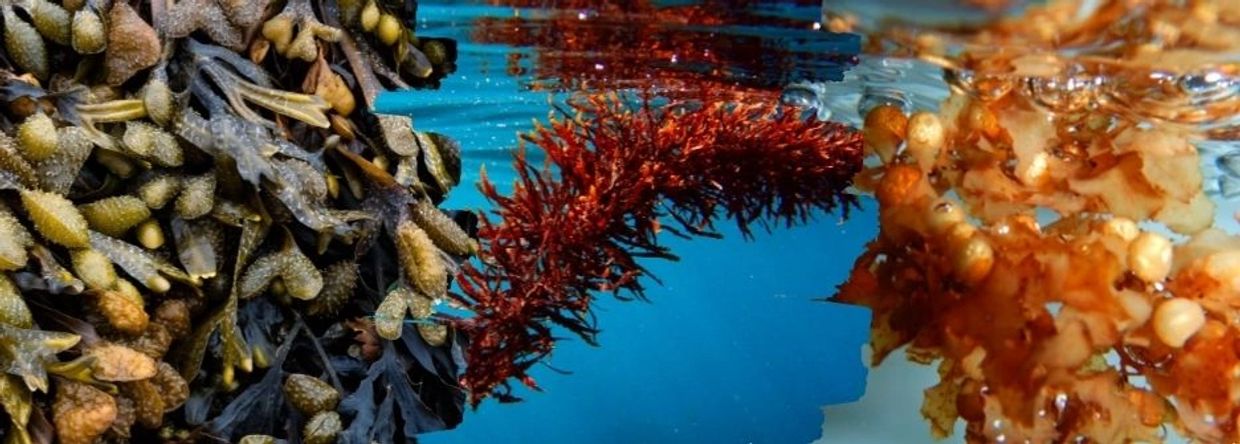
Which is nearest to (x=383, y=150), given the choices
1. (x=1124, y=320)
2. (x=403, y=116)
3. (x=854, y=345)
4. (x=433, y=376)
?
(x=403, y=116)

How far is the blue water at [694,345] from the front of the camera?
67cm

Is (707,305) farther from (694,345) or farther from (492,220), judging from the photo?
(492,220)

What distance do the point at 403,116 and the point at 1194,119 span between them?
462 millimetres

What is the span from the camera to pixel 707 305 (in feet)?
2.28

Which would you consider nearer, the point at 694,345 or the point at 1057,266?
the point at 1057,266

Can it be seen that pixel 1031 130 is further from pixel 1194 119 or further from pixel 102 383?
pixel 102 383

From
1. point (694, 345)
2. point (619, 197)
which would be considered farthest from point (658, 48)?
point (694, 345)

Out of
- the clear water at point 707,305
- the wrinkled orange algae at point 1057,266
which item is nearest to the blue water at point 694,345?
the clear water at point 707,305

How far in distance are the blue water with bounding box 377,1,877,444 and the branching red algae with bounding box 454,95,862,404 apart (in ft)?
0.05

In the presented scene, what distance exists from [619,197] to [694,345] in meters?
0.12

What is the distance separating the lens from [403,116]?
2.18ft

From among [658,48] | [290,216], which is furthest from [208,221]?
[658,48]

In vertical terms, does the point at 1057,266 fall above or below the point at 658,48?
below

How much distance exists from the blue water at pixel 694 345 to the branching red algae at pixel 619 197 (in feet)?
0.05
